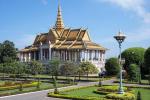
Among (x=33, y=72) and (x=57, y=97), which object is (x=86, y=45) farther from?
(x=57, y=97)

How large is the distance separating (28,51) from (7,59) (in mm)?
7012

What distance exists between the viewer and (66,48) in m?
84.9

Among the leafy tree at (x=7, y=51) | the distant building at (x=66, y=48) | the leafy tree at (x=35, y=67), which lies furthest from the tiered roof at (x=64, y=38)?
the leafy tree at (x=35, y=67)

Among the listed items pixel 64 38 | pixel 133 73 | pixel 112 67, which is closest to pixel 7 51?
pixel 64 38

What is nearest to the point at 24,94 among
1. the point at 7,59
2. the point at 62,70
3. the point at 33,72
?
the point at 62,70

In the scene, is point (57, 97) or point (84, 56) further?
point (84, 56)

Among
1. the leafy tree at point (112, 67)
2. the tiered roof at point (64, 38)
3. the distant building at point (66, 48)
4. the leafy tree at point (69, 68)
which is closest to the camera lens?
the leafy tree at point (69, 68)

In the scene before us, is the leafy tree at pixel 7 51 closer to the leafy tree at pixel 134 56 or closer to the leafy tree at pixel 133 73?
the leafy tree at pixel 134 56

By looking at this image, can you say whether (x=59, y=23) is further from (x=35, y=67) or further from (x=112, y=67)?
(x=112, y=67)

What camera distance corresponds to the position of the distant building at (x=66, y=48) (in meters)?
84.3

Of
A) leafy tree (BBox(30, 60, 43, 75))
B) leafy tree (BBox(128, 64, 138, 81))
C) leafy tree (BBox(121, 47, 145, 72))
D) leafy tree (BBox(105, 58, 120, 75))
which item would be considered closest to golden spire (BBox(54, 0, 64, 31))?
leafy tree (BBox(30, 60, 43, 75))

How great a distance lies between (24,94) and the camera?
3856 centimetres

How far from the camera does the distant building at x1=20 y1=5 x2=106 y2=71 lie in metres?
84.3

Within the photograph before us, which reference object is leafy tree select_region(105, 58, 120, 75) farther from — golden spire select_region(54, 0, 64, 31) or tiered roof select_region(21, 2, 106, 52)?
golden spire select_region(54, 0, 64, 31)
